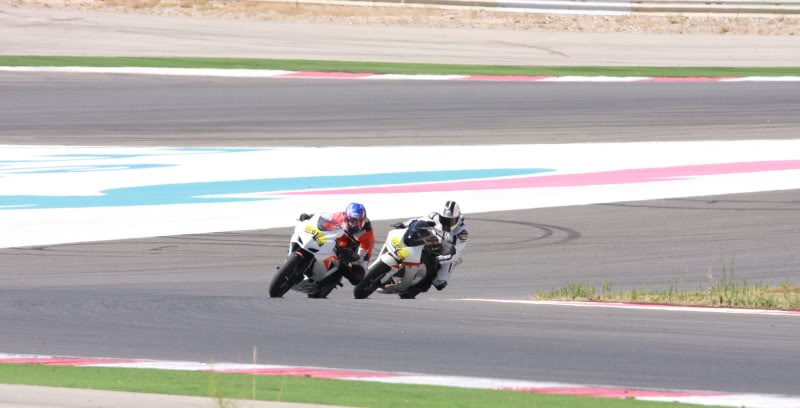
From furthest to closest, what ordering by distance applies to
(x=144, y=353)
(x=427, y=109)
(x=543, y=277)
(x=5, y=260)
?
(x=427, y=109) → (x=5, y=260) → (x=543, y=277) → (x=144, y=353)

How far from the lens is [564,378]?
29.6 ft

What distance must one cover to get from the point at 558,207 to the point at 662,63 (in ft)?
50.9

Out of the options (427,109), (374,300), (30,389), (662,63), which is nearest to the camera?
(30,389)

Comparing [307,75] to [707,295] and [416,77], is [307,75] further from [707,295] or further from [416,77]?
[707,295]

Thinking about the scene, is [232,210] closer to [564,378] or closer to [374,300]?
[374,300]

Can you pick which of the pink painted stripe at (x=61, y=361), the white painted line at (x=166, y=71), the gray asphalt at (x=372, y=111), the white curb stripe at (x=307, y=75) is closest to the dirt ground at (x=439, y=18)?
the white curb stripe at (x=307, y=75)

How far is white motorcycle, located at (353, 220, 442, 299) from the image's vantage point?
1313 cm

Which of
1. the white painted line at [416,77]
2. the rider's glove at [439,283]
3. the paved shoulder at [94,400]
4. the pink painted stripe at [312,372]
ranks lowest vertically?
the rider's glove at [439,283]

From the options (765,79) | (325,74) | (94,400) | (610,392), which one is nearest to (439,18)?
(325,74)

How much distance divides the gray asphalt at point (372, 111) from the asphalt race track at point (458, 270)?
8 centimetres

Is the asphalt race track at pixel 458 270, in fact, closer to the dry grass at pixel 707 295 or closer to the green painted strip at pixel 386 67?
the dry grass at pixel 707 295

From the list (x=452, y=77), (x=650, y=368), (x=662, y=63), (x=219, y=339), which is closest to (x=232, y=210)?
(x=219, y=339)

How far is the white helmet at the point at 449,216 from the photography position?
13484 millimetres

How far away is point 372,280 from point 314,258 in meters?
0.55
